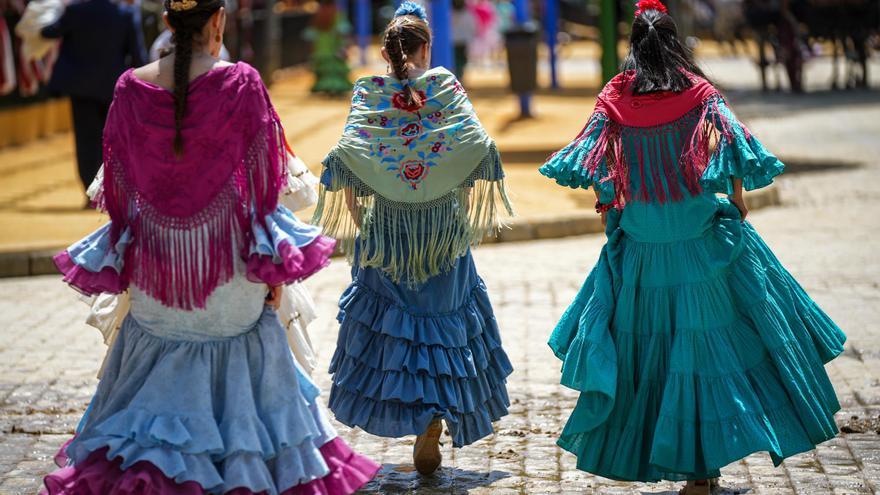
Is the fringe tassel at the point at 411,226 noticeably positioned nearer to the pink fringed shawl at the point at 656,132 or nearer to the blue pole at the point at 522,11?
the pink fringed shawl at the point at 656,132

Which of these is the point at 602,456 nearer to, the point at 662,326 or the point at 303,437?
the point at 662,326

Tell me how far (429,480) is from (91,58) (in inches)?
297

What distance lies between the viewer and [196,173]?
4.61 meters

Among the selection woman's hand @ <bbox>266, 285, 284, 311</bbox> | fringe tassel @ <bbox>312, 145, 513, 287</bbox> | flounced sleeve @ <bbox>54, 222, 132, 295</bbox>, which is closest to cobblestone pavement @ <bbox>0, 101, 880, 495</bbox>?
fringe tassel @ <bbox>312, 145, 513, 287</bbox>

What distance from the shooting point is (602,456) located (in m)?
5.47

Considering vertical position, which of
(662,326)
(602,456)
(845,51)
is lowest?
(845,51)

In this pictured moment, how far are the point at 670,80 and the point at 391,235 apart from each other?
1260 mm

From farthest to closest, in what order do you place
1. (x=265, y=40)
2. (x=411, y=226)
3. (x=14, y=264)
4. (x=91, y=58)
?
(x=265, y=40) → (x=91, y=58) → (x=14, y=264) → (x=411, y=226)

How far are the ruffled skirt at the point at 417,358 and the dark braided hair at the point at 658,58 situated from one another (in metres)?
1.09

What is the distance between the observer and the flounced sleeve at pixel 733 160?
5.28 m

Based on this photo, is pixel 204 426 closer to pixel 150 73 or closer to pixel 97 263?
pixel 97 263

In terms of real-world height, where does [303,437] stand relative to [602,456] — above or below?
above

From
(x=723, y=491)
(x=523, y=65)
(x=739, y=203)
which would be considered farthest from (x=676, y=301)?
(x=523, y=65)

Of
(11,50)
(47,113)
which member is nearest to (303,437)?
(11,50)
